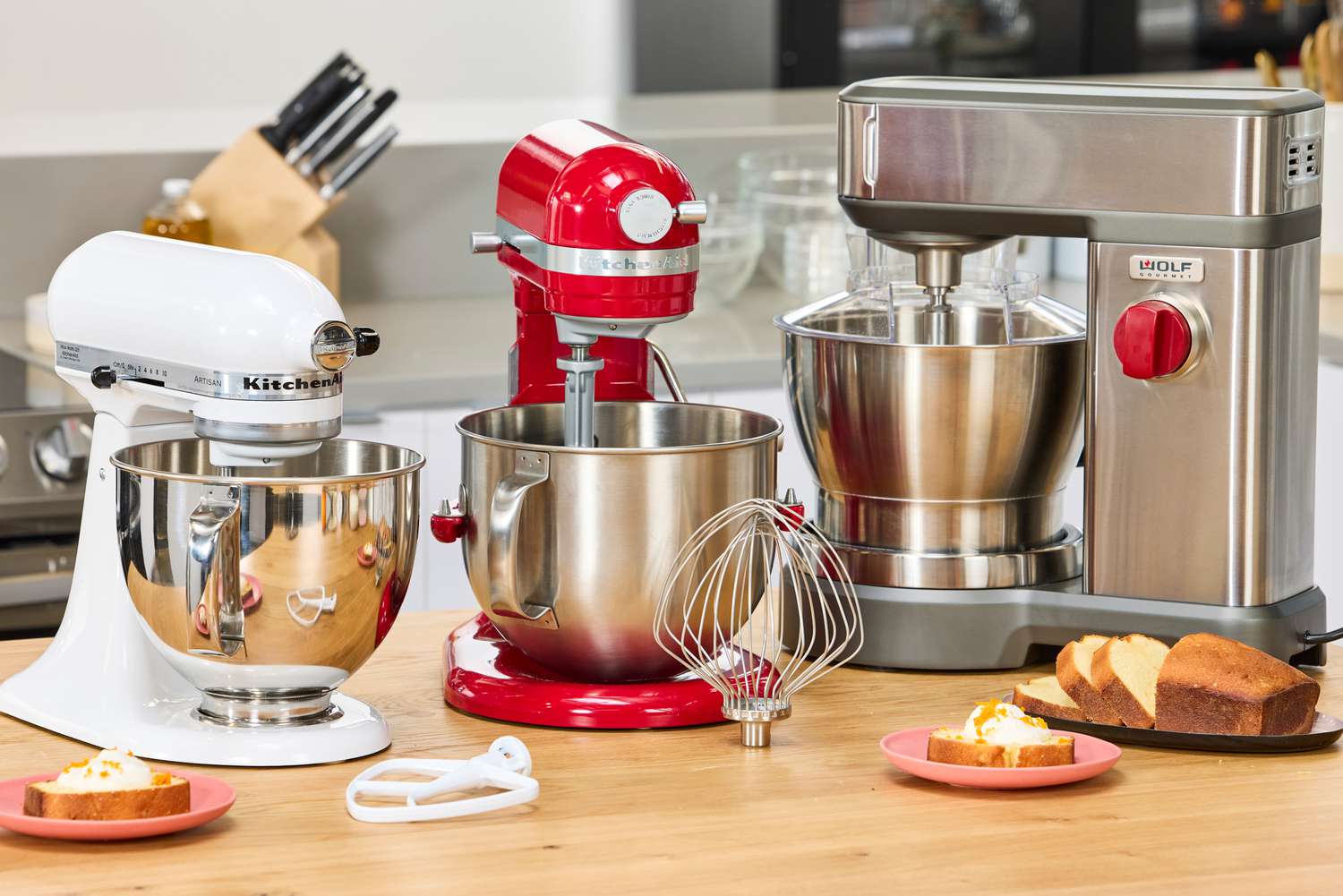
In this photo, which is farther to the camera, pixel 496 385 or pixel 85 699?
pixel 496 385

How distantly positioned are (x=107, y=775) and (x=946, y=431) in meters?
0.58

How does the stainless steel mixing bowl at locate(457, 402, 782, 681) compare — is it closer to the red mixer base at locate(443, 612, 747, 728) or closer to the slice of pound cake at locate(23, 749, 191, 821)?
the red mixer base at locate(443, 612, 747, 728)

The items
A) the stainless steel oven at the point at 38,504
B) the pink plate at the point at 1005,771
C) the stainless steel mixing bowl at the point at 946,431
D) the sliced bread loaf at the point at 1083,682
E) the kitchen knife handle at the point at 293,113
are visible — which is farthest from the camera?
the kitchen knife handle at the point at 293,113

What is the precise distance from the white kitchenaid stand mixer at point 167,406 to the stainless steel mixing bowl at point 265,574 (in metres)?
0.03

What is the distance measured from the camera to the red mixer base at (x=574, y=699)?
45.2 inches

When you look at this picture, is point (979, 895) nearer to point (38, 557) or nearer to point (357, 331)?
point (357, 331)

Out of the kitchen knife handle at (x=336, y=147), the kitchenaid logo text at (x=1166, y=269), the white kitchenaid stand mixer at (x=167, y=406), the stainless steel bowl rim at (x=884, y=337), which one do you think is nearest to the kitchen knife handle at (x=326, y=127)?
the kitchen knife handle at (x=336, y=147)

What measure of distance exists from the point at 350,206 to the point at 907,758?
1.76 metres

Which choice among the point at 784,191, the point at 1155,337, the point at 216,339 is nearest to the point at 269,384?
the point at 216,339

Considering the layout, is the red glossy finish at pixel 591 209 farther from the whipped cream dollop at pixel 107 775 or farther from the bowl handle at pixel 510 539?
the whipped cream dollop at pixel 107 775

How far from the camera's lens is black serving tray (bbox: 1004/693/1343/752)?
110cm

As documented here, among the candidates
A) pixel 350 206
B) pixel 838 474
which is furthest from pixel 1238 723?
pixel 350 206

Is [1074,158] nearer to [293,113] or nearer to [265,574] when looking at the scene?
[265,574]

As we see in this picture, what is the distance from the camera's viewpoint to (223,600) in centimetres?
104
